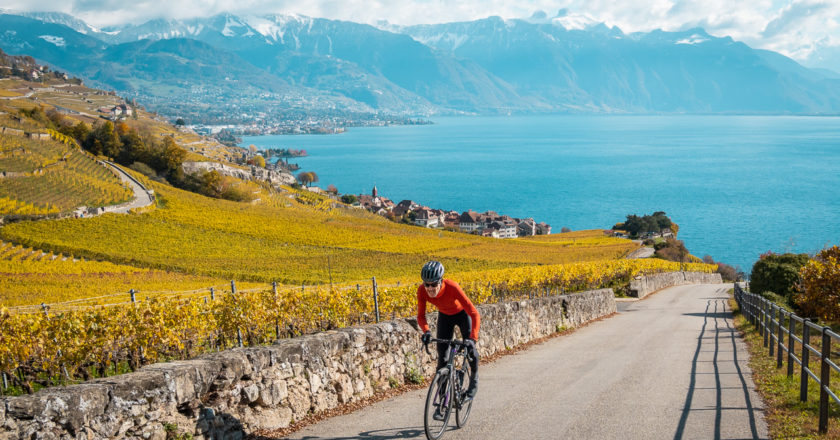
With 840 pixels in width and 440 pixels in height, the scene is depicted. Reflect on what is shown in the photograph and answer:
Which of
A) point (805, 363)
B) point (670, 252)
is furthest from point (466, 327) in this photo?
point (670, 252)

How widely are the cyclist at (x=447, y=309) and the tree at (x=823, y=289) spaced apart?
1388 cm

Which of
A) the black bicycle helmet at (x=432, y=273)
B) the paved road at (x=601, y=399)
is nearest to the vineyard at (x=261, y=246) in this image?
the paved road at (x=601, y=399)

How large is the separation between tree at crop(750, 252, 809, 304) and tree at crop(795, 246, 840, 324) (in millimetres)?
7250

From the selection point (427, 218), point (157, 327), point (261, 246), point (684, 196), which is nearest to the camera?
point (157, 327)

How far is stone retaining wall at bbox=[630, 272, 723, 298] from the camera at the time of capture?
1376 inches

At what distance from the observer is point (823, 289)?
17297mm

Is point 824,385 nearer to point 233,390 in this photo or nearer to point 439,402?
point 439,402

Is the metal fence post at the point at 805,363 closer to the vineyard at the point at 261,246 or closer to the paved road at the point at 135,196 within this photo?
the vineyard at the point at 261,246

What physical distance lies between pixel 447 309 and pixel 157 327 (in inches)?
179

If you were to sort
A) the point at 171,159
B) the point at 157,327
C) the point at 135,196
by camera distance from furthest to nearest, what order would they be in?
the point at 171,159 < the point at 135,196 < the point at 157,327

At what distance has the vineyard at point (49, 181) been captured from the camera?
48.8 metres

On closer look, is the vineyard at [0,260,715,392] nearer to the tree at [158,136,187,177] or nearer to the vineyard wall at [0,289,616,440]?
the vineyard wall at [0,289,616,440]

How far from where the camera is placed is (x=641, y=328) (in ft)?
61.1

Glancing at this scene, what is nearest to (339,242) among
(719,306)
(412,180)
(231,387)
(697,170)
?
(719,306)
